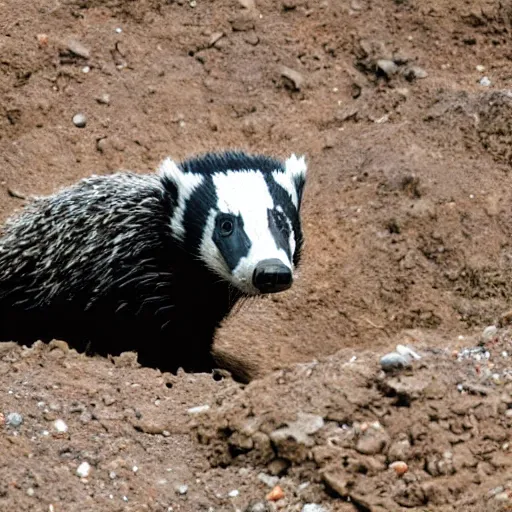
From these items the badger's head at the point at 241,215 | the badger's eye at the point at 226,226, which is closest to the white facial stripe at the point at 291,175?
the badger's head at the point at 241,215

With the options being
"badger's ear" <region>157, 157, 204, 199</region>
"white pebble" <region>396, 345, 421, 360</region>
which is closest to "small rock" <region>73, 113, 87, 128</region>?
"badger's ear" <region>157, 157, 204, 199</region>

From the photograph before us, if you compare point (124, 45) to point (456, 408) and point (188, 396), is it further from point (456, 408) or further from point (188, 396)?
point (456, 408)

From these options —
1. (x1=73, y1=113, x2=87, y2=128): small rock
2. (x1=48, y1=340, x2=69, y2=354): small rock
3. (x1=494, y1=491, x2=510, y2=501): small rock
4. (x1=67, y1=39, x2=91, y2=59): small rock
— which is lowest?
(x1=73, y1=113, x2=87, y2=128): small rock

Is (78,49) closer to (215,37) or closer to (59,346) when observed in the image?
(215,37)

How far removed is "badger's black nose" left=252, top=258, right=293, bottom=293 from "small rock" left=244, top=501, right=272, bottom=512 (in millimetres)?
1314

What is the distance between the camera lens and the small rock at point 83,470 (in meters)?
4.19

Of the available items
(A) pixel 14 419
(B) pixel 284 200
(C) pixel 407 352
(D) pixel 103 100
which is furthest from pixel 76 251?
(C) pixel 407 352

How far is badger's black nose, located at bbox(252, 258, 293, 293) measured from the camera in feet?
16.9

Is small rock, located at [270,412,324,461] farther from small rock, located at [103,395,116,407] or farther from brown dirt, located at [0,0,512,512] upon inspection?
small rock, located at [103,395,116,407]

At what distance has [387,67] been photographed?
26.2 feet

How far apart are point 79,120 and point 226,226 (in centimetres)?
255

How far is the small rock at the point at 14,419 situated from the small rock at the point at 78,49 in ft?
13.5

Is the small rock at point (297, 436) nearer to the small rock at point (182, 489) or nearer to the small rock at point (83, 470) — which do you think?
the small rock at point (182, 489)

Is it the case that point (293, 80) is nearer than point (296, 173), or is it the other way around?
point (296, 173)
